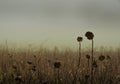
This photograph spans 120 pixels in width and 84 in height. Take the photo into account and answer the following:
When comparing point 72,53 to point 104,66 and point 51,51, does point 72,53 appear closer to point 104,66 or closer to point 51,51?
point 51,51

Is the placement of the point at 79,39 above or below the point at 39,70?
above

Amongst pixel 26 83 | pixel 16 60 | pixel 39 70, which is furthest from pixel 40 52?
pixel 26 83

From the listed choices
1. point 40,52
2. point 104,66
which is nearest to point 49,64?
point 40,52

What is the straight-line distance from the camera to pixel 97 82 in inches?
247

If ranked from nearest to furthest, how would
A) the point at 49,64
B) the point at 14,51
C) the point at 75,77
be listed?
the point at 75,77 → the point at 49,64 → the point at 14,51

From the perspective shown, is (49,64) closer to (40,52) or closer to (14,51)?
(40,52)

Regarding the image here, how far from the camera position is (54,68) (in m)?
6.35

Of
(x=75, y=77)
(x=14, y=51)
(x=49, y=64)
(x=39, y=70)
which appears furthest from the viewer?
(x=14, y=51)

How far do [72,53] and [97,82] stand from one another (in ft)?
7.76

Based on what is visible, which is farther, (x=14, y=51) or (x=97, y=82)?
(x=14, y=51)

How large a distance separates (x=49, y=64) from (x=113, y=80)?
4.92 ft

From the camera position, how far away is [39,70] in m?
6.98

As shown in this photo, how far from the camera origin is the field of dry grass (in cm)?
632

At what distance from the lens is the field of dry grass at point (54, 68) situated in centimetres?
632
